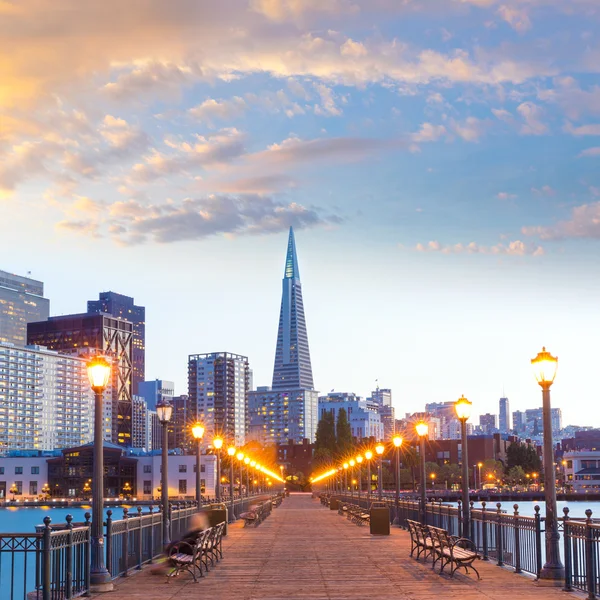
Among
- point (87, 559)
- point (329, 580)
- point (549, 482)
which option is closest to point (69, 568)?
point (87, 559)

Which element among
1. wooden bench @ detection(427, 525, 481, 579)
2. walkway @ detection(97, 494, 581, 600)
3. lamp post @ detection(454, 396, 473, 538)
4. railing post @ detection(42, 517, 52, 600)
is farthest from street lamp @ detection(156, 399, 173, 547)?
railing post @ detection(42, 517, 52, 600)

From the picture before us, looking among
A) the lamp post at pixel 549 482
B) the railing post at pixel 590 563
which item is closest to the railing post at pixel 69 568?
the railing post at pixel 590 563

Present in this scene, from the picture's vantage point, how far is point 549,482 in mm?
19984

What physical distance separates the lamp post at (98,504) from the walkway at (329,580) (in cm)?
43

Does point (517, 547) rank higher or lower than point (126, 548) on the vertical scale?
lower

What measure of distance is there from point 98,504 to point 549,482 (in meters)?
9.80

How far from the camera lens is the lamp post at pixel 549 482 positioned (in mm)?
19469

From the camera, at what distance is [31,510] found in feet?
653

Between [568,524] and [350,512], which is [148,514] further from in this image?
[350,512]

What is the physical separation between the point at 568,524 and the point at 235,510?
140 ft

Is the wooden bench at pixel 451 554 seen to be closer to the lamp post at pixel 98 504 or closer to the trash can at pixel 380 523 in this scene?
the lamp post at pixel 98 504

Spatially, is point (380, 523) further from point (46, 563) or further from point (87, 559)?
point (46, 563)

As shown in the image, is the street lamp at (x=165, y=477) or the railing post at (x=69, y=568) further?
the street lamp at (x=165, y=477)

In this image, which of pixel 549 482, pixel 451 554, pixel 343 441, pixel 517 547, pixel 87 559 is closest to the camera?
pixel 87 559
